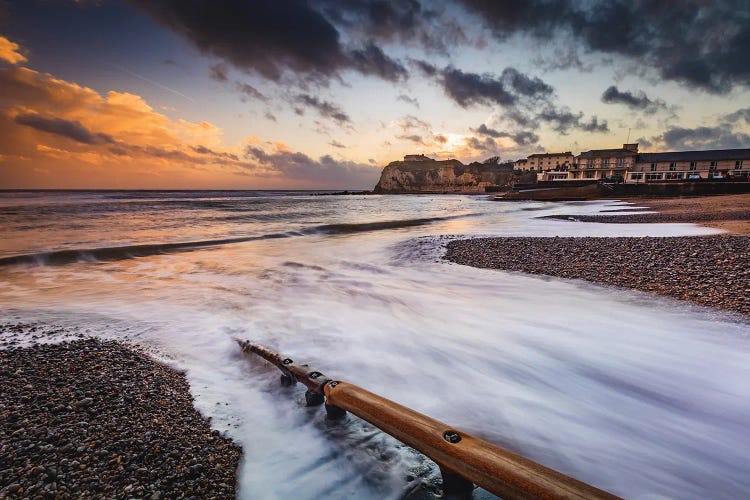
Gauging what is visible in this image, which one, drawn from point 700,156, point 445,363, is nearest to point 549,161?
point 700,156

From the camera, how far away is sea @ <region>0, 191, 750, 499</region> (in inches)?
98.4

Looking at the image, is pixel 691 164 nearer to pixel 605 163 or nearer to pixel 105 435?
pixel 605 163

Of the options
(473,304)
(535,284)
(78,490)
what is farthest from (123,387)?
(535,284)

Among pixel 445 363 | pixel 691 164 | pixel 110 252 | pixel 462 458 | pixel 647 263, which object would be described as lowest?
pixel 110 252

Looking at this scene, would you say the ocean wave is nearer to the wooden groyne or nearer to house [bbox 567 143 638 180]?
the wooden groyne

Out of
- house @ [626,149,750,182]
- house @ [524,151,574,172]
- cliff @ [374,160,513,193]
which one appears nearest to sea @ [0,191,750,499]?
house @ [626,149,750,182]

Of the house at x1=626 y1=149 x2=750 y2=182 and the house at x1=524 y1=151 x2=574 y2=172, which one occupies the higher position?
the house at x1=524 y1=151 x2=574 y2=172

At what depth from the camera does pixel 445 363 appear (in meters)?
4.12

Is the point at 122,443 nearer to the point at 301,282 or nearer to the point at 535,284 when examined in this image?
the point at 301,282

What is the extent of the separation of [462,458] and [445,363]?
2.52 m

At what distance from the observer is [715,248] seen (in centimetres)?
720

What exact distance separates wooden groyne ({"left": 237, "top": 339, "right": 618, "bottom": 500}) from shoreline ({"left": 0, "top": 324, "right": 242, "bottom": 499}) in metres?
1.01

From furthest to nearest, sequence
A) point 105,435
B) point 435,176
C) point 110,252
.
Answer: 1. point 435,176
2. point 110,252
3. point 105,435

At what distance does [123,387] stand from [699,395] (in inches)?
224
